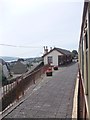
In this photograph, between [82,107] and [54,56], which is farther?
[54,56]

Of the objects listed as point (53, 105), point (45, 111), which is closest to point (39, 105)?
point (53, 105)

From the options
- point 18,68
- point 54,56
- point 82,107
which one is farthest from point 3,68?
point 18,68

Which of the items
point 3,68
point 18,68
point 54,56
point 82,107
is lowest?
point 82,107

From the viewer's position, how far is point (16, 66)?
146 ft

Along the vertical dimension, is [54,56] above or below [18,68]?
above

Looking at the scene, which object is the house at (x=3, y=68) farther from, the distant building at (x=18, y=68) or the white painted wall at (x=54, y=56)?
the distant building at (x=18, y=68)

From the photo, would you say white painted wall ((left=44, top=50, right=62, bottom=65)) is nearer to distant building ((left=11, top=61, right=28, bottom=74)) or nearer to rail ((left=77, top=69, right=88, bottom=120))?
distant building ((left=11, top=61, right=28, bottom=74))

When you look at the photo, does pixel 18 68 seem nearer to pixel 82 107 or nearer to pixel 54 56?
pixel 54 56

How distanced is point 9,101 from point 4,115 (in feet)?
5.82

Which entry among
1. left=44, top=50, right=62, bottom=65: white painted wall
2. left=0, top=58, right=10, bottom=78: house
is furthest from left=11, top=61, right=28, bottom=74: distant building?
left=0, top=58, right=10, bottom=78: house

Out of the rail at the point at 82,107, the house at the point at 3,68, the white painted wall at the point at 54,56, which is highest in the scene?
the white painted wall at the point at 54,56

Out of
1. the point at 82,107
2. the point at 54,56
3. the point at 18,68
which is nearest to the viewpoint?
the point at 82,107

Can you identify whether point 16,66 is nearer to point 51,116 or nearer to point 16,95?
point 16,95

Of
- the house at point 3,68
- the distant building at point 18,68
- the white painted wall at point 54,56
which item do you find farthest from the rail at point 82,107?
the distant building at point 18,68
